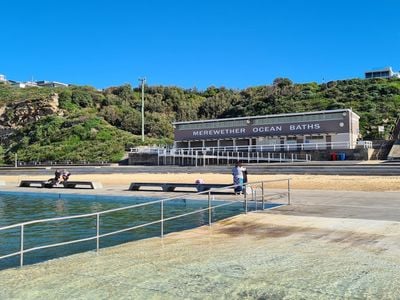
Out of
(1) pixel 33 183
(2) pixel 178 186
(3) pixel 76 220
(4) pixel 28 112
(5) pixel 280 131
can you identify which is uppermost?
(4) pixel 28 112

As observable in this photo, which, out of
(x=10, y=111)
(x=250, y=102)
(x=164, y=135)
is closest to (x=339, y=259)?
(x=164, y=135)

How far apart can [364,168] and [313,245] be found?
22.3 m

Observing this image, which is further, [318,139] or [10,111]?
[10,111]

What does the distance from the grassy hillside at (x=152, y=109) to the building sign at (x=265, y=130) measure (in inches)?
409

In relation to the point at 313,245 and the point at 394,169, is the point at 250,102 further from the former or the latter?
the point at 313,245

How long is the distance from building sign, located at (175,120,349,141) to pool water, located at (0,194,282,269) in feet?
119

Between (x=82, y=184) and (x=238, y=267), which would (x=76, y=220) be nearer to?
(x=238, y=267)

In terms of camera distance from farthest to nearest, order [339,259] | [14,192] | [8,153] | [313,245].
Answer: [8,153]
[14,192]
[313,245]
[339,259]

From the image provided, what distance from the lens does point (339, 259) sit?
6836 millimetres

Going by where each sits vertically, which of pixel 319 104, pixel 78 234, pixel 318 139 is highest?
pixel 319 104

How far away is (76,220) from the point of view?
13.8 metres

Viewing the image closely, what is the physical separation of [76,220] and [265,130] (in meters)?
41.7

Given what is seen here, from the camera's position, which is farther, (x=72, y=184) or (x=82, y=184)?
(x=72, y=184)

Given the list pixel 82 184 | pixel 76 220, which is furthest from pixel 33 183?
pixel 76 220
